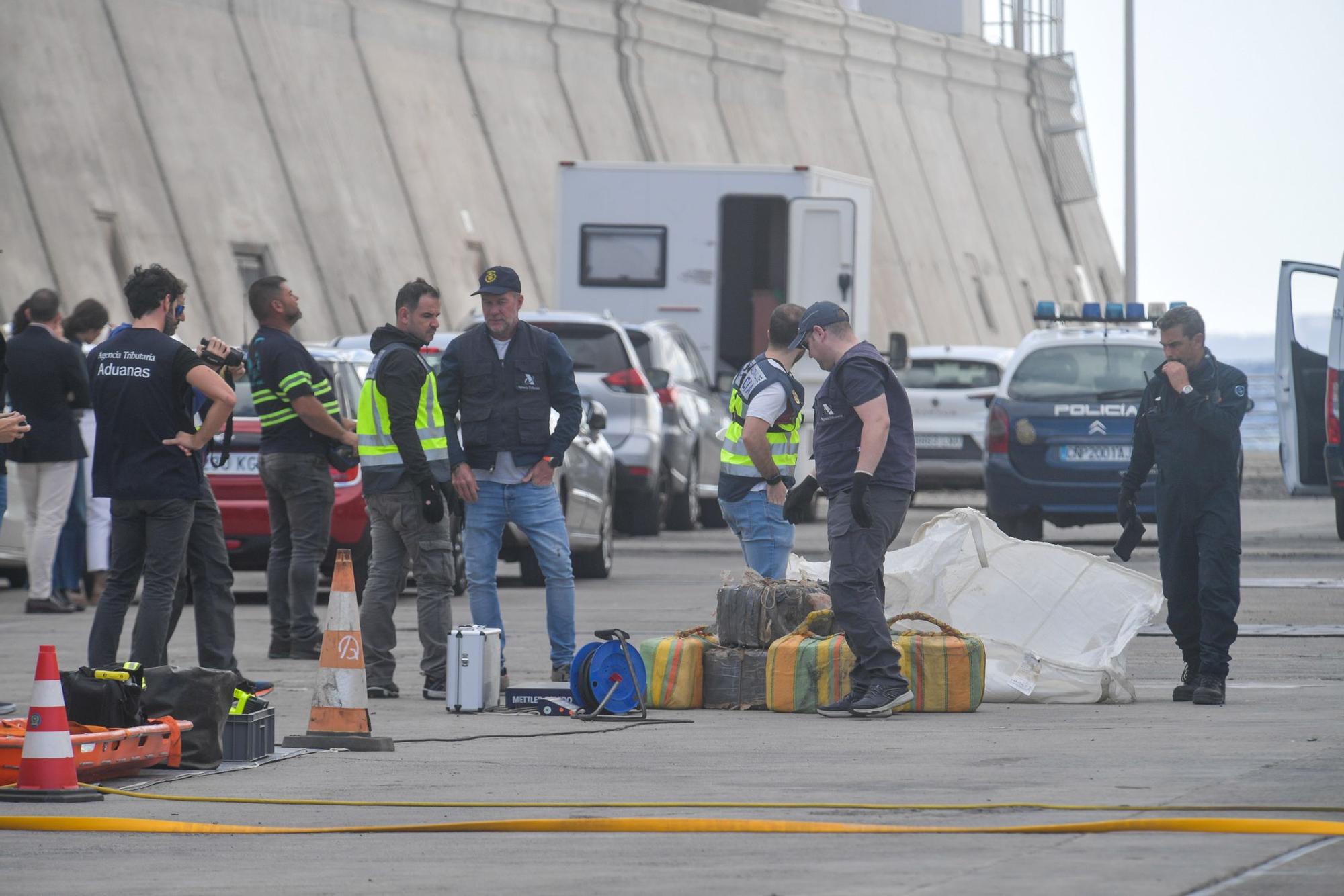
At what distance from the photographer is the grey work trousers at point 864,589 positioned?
33.9ft

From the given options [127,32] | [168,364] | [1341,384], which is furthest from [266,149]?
[168,364]

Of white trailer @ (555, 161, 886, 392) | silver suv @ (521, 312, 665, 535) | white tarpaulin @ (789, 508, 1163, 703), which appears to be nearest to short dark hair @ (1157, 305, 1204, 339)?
white tarpaulin @ (789, 508, 1163, 703)

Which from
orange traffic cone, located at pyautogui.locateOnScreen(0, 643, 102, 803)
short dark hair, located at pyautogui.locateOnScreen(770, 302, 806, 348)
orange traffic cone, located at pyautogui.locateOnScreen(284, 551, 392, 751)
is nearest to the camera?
orange traffic cone, located at pyautogui.locateOnScreen(0, 643, 102, 803)

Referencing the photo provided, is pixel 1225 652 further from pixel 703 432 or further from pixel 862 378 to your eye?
pixel 703 432

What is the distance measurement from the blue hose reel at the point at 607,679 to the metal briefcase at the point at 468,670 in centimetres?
44

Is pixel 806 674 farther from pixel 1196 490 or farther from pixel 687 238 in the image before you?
pixel 687 238

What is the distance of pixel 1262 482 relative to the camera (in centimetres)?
3572

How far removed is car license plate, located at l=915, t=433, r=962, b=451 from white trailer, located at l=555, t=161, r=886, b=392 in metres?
1.35

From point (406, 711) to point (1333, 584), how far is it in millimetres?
8419

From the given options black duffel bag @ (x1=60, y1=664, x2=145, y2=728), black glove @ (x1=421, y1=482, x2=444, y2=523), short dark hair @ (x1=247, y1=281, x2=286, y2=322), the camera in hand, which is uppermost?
short dark hair @ (x1=247, y1=281, x2=286, y2=322)

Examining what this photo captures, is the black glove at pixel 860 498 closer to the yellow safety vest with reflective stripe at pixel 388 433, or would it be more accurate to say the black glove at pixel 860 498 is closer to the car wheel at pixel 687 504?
the yellow safety vest with reflective stripe at pixel 388 433

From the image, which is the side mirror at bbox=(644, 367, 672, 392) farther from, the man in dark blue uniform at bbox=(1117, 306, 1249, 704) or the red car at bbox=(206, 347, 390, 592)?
the man in dark blue uniform at bbox=(1117, 306, 1249, 704)

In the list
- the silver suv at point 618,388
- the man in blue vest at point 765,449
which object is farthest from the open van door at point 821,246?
the man in blue vest at point 765,449

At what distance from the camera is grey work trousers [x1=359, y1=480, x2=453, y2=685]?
11367 mm
